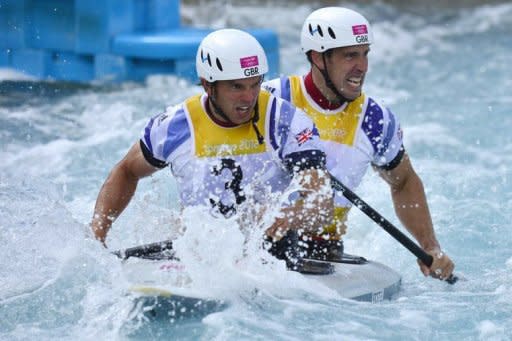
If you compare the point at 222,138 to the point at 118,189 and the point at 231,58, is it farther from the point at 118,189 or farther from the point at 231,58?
the point at 118,189

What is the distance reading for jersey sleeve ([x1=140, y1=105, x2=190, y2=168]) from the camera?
5.05 m

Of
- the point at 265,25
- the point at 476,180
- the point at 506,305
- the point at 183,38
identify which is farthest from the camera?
the point at 265,25

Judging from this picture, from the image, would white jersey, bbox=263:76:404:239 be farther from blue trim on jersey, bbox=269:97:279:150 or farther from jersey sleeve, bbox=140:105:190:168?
jersey sleeve, bbox=140:105:190:168

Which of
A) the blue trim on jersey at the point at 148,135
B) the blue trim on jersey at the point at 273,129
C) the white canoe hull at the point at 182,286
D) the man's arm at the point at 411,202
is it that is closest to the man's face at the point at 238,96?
the blue trim on jersey at the point at 273,129

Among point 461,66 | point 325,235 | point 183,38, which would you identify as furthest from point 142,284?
point 461,66

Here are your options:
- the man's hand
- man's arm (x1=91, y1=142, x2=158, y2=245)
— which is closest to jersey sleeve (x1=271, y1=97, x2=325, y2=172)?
man's arm (x1=91, y1=142, x2=158, y2=245)

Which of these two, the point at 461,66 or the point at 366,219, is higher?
the point at 461,66

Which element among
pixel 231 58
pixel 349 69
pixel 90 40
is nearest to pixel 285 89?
pixel 349 69

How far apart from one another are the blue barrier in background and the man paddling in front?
20.9 ft

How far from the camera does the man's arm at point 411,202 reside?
563 centimetres

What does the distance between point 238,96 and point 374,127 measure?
0.90 m

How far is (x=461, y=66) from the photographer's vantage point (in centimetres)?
1302

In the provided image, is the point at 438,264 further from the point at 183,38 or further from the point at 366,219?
the point at 183,38

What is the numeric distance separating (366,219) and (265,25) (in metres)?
8.79
